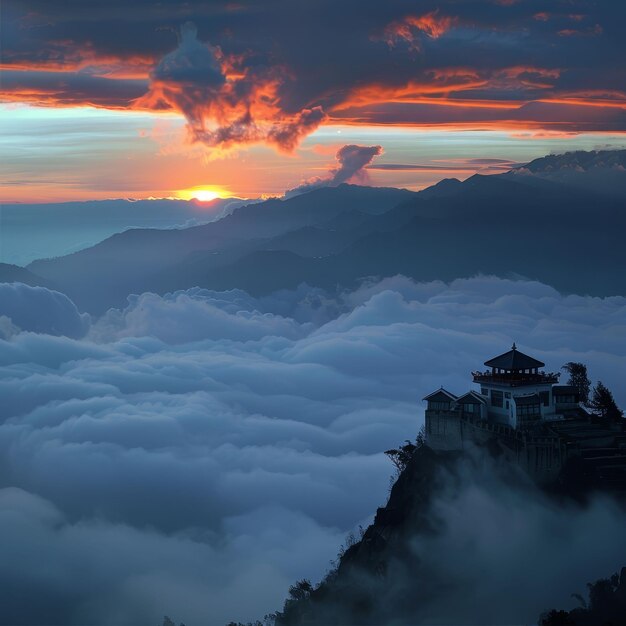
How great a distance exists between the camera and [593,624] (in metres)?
70.5

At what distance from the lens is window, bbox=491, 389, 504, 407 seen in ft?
277

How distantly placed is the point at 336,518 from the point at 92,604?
47692mm

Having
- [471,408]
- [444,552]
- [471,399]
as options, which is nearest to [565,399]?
[471,408]

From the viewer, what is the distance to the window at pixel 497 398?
277 feet

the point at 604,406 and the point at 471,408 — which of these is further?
the point at 604,406

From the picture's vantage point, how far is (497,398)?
3337 inches

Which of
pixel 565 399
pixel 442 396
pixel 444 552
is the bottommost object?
pixel 444 552

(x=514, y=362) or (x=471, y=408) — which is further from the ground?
(x=514, y=362)

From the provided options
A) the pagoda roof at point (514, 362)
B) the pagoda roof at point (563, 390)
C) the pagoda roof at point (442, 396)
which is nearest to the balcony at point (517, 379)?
the pagoda roof at point (514, 362)

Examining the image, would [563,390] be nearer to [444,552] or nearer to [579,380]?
[579,380]

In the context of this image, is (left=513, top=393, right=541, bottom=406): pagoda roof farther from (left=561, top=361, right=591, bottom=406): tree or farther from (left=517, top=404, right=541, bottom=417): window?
(left=561, top=361, right=591, bottom=406): tree

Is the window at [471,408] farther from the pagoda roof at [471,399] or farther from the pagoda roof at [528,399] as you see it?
the pagoda roof at [528,399]

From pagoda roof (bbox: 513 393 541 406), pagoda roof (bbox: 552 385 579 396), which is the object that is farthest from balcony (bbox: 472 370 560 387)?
pagoda roof (bbox: 513 393 541 406)

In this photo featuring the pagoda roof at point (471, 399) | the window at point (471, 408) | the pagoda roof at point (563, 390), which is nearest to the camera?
the pagoda roof at point (471, 399)
